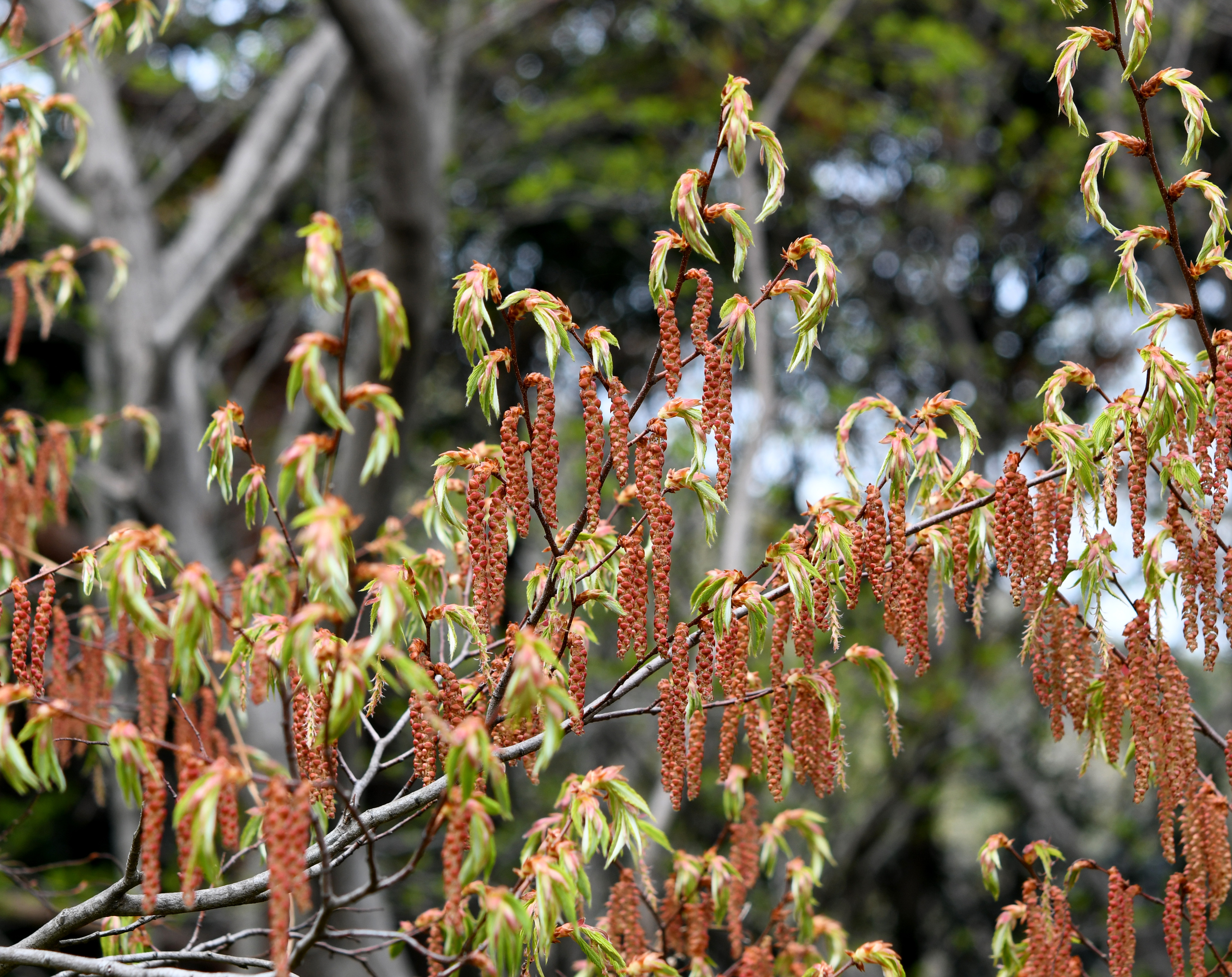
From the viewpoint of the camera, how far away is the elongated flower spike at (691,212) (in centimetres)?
190

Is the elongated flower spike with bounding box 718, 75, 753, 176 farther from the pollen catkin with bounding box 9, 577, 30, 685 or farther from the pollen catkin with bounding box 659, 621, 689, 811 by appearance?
the pollen catkin with bounding box 9, 577, 30, 685

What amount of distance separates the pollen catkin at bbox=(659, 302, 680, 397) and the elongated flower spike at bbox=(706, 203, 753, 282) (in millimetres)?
136

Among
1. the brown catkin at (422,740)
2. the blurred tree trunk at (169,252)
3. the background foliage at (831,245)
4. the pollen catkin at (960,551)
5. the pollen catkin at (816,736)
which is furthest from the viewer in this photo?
the background foliage at (831,245)

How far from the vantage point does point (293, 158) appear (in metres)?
7.23

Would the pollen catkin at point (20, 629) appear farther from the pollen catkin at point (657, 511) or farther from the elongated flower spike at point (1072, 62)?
the elongated flower spike at point (1072, 62)

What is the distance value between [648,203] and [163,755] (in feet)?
19.2

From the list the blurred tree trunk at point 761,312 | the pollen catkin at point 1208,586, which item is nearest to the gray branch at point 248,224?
the blurred tree trunk at point 761,312

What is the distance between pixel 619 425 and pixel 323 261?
24.1 inches

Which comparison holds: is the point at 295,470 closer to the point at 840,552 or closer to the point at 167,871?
the point at 840,552

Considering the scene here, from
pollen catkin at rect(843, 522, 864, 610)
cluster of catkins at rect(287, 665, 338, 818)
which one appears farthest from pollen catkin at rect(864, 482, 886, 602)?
cluster of catkins at rect(287, 665, 338, 818)

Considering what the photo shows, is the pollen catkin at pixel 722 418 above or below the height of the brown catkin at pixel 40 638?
above

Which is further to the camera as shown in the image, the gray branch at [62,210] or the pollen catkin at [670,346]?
the gray branch at [62,210]

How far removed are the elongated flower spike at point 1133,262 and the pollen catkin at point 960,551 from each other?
20.2 inches

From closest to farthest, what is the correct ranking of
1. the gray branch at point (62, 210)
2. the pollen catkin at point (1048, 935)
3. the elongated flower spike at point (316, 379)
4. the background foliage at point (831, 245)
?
the elongated flower spike at point (316, 379)
the pollen catkin at point (1048, 935)
the gray branch at point (62, 210)
the background foliage at point (831, 245)
